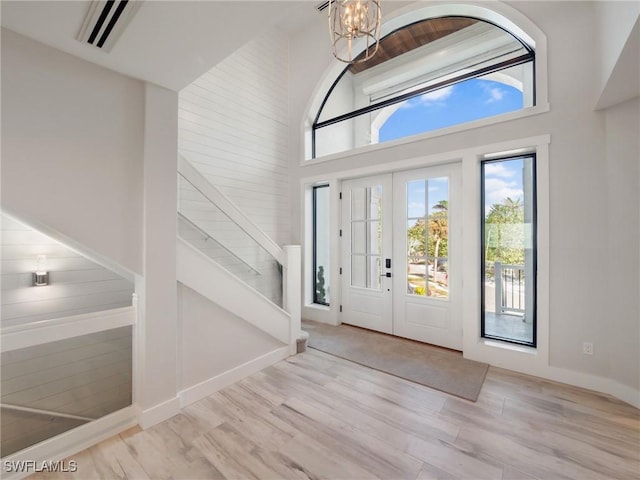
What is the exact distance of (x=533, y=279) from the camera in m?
2.99

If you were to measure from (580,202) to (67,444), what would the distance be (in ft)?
14.9

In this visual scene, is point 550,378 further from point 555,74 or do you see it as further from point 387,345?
point 555,74

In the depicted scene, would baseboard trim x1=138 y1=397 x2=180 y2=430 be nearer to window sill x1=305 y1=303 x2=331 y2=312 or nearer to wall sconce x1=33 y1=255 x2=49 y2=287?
wall sconce x1=33 y1=255 x2=49 y2=287

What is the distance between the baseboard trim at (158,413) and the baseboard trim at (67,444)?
0.10 m

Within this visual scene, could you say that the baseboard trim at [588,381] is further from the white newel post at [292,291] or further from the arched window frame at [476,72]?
the arched window frame at [476,72]

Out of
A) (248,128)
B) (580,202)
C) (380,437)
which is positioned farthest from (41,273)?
(580,202)

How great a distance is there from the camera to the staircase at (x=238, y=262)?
8.30ft

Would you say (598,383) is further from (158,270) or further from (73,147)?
(73,147)

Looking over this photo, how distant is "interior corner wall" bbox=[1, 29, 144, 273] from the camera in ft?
5.22

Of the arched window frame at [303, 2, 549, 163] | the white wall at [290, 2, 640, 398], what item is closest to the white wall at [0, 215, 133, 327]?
the arched window frame at [303, 2, 549, 163]

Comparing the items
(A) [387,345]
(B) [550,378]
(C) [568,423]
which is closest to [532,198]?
(B) [550,378]

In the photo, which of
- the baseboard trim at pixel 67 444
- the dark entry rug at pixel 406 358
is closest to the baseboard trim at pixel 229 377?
the baseboard trim at pixel 67 444

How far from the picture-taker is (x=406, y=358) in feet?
10.5

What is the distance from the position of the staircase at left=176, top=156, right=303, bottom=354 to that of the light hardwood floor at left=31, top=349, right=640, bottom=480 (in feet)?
2.40
